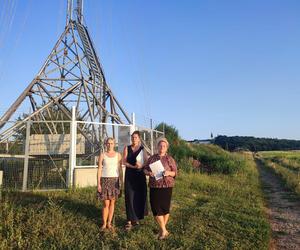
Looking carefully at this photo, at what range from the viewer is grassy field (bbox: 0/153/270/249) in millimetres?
6840

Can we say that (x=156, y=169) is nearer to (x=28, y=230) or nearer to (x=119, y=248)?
(x=119, y=248)

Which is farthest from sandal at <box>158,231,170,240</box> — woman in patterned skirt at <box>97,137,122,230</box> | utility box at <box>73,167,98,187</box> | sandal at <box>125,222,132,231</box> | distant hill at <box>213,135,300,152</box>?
distant hill at <box>213,135,300,152</box>

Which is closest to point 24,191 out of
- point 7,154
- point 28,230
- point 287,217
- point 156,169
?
point 7,154

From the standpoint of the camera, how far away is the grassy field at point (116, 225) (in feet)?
22.4

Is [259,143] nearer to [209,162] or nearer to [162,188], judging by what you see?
[209,162]

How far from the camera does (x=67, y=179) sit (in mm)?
12359

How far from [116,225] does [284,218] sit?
463 cm

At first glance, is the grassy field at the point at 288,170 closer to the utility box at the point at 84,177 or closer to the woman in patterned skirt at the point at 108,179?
the utility box at the point at 84,177

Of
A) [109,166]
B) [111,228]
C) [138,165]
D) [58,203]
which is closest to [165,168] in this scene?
[138,165]

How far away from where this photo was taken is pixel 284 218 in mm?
10367

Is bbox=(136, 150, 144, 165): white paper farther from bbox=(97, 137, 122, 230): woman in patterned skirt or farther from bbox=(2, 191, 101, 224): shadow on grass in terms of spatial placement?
bbox=(2, 191, 101, 224): shadow on grass

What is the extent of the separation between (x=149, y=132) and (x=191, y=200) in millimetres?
7225

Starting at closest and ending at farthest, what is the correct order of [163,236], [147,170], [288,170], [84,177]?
1. [163,236]
2. [147,170]
3. [84,177]
4. [288,170]

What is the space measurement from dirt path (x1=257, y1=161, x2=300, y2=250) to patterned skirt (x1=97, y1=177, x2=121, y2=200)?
9.92 feet
